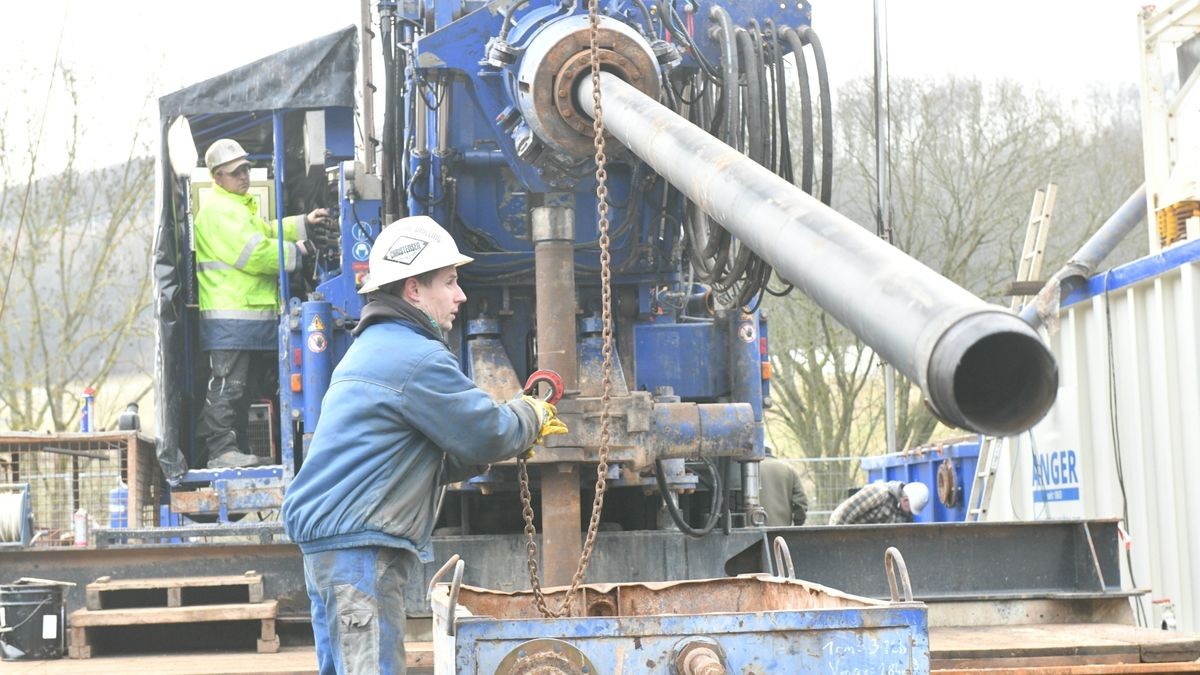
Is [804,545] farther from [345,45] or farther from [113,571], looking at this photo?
[345,45]

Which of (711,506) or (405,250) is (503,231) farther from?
(405,250)

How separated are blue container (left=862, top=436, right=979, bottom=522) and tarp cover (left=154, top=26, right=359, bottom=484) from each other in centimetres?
613

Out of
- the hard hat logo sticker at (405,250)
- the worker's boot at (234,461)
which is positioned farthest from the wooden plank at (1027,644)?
the worker's boot at (234,461)

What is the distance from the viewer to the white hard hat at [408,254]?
5.15 m

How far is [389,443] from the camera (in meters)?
4.91

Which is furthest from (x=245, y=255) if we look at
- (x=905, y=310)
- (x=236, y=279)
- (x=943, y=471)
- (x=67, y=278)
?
(x=67, y=278)

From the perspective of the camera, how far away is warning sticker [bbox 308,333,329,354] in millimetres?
7586

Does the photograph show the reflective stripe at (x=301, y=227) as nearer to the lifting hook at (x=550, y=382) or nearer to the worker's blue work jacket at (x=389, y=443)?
the lifting hook at (x=550, y=382)

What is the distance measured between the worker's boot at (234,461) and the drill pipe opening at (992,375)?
20.7 feet

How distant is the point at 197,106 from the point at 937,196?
743 inches

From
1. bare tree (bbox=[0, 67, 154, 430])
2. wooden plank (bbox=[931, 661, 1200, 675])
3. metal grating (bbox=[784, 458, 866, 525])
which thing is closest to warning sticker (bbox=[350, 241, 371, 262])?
wooden plank (bbox=[931, 661, 1200, 675])

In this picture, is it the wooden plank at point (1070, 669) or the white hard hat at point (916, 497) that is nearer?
the wooden plank at point (1070, 669)

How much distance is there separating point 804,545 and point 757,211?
3.53 metres

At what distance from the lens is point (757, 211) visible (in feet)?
13.2
